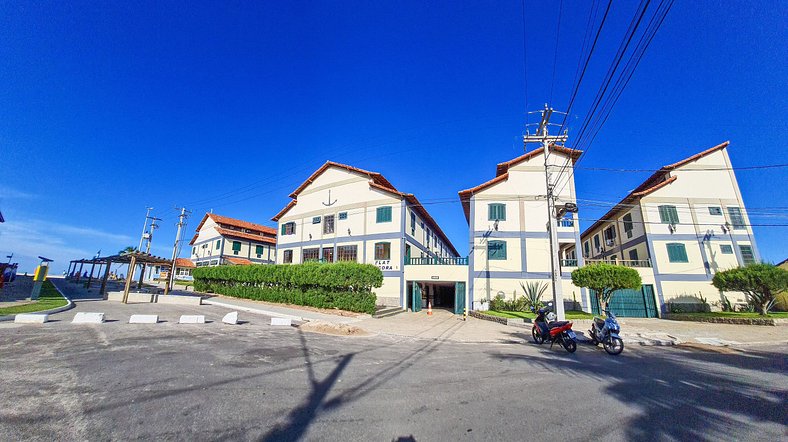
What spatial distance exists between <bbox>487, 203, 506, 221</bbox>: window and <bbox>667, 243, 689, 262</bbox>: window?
41.4 feet

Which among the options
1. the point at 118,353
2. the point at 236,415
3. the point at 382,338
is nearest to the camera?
the point at 236,415

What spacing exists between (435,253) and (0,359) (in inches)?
1279

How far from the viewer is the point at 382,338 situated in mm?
11828

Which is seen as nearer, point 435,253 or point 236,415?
point 236,415

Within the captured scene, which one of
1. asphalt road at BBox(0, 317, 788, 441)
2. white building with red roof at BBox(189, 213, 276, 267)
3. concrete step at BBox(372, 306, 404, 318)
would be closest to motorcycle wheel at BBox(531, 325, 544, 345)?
asphalt road at BBox(0, 317, 788, 441)

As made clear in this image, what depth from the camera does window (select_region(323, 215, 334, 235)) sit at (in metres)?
28.7

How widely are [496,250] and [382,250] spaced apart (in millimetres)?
9046

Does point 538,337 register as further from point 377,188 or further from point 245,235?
point 245,235

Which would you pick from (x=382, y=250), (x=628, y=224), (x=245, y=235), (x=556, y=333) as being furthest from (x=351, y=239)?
(x=245, y=235)

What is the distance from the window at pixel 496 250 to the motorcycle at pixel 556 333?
39.6 ft

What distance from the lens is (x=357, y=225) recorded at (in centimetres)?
2706

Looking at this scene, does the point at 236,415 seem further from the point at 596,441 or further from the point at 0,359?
the point at 0,359

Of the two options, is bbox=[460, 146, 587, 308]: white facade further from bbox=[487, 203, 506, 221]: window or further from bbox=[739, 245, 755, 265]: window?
bbox=[739, 245, 755, 265]: window

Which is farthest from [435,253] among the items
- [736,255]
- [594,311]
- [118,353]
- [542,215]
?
[118,353]
